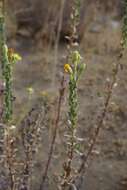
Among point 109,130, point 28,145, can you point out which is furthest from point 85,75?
point 28,145

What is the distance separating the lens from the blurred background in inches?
130

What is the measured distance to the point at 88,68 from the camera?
4754mm

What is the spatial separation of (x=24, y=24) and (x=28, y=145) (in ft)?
12.1

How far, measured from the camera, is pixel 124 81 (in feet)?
14.5

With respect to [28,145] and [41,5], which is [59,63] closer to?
[41,5]

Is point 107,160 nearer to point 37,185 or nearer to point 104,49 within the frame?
point 37,185

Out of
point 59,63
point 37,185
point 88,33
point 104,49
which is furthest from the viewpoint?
point 88,33

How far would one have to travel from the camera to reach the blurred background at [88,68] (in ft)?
10.8

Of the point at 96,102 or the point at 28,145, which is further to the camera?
the point at 96,102

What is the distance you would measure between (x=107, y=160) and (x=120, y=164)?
96mm

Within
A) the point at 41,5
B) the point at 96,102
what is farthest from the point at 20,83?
the point at 41,5

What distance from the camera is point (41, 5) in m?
5.63

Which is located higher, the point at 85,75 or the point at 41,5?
the point at 41,5

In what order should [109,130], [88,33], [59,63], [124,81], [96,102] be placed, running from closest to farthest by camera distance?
[109,130] < [96,102] < [124,81] < [59,63] < [88,33]
